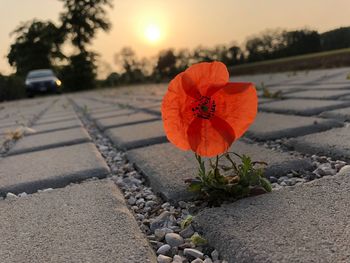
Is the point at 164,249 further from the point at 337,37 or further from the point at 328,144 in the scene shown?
the point at 337,37

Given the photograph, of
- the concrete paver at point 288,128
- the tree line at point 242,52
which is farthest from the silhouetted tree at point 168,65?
the concrete paver at point 288,128

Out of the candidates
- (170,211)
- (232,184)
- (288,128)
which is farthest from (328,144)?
(170,211)

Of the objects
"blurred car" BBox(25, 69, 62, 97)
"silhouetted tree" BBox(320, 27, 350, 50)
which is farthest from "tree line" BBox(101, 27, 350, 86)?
"blurred car" BBox(25, 69, 62, 97)

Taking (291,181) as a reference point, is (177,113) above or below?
above

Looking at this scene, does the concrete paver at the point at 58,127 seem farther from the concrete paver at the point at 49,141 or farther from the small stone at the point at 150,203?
the small stone at the point at 150,203

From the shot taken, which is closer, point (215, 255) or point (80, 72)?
point (215, 255)

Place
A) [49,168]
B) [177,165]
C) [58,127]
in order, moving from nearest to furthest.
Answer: [177,165], [49,168], [58,127]

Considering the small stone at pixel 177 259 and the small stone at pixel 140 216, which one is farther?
the small stone at pixel 140 216
